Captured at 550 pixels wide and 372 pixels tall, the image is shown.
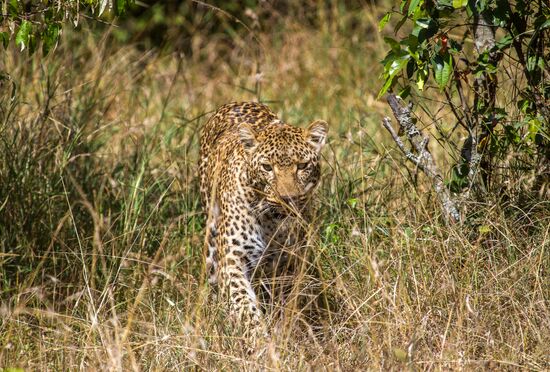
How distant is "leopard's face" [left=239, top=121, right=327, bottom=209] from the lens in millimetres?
5801

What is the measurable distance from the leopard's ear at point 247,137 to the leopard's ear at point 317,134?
0.31 meters

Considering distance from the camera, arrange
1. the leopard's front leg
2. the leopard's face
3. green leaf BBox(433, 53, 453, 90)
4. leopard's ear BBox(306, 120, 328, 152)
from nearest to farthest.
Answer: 1. green leaf BBox(433, 53, 453, 90)
2. the leopard's face
3. the leopard's front leg
4. leopard's ear BBox(306, 120, 328, 152)

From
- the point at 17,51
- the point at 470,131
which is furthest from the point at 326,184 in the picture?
the point at 17,51

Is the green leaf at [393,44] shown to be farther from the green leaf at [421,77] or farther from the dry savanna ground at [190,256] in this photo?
the dry savanna ground at [190,256]

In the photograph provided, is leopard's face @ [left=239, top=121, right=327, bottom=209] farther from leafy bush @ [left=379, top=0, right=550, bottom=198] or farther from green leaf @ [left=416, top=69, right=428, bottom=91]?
green leaf @ [left=416, top=69, right=428, bottom=91]

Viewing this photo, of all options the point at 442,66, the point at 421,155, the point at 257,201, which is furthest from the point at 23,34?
the point at 421,155

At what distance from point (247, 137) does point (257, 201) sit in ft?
1.25

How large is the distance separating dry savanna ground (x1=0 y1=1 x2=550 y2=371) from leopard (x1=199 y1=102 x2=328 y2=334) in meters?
0.15

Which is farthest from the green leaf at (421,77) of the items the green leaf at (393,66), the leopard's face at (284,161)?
the leopard's face at (284,161)

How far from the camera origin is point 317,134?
20.1 ft

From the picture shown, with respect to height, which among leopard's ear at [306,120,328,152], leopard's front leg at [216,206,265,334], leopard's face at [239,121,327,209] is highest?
leopard's ear at [306,120,328,152]

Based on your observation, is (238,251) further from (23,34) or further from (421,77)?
(23,34)

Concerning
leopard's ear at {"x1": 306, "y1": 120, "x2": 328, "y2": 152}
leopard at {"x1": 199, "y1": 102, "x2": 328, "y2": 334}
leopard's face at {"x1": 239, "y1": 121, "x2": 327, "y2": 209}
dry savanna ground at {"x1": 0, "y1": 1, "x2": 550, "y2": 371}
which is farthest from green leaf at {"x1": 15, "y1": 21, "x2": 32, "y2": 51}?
leopard's ear at {"x1": 306, "y1": 120, "x2": 328, "y2": 152}

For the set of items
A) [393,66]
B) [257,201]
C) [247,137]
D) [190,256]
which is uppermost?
[393,66]
